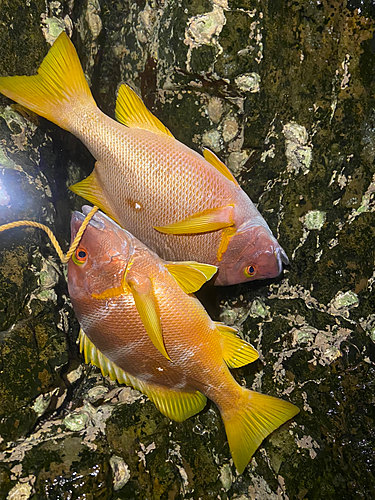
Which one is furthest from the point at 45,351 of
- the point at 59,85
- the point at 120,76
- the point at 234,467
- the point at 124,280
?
the point at 120,76

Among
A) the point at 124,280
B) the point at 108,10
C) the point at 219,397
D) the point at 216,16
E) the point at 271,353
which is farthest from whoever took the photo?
the point at 108,10

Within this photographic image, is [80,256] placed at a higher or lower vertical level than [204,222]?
lower

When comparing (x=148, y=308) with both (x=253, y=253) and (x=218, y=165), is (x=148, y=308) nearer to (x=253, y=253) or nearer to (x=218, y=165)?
(x=253, y=253)

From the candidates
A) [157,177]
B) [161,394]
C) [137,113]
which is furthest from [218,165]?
[161,394]

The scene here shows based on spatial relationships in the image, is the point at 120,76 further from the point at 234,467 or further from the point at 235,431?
the point at 234,467

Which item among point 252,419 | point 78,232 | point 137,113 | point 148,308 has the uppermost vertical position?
point 137,113
